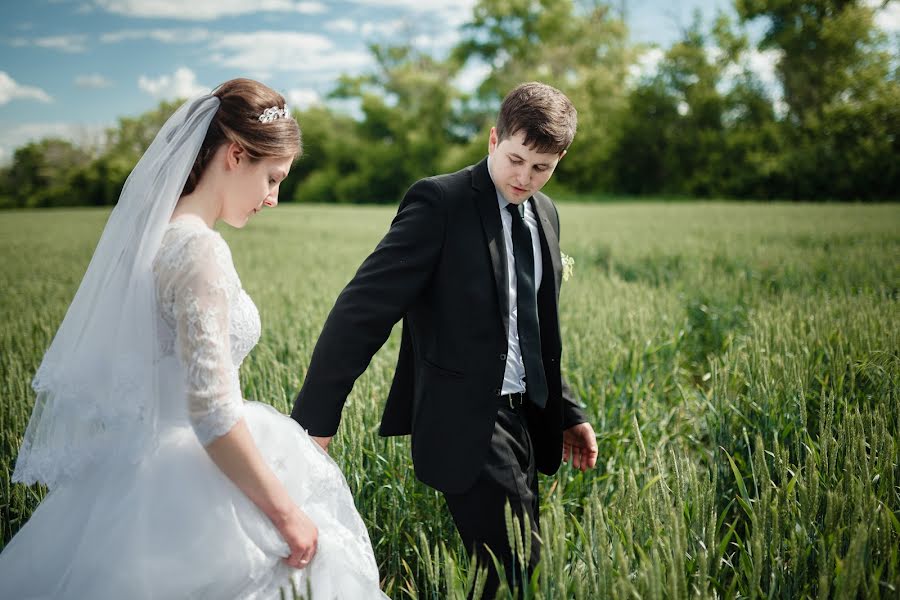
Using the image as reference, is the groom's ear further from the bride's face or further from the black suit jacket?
the black suit jacket

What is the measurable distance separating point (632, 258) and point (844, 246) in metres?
3.27

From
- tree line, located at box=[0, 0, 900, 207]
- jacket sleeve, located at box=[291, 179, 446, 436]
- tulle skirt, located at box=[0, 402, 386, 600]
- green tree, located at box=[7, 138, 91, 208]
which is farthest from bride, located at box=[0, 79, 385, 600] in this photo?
green tree, located at box=[7, 138, 91, 208]

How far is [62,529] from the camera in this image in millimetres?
1483

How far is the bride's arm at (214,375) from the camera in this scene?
1.36 m

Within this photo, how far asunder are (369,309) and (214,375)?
0.59 m

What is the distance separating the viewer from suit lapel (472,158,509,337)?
1.96 metres

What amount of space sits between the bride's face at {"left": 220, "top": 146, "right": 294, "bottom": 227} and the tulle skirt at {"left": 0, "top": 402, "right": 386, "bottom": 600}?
1.92 ft

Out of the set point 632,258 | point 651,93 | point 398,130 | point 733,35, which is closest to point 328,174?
point 398,130

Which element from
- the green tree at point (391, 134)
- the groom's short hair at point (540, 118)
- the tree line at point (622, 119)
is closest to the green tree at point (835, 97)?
the tree line at point (622, 119)

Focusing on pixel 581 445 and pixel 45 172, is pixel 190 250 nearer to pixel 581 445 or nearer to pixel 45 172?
pixel 581 445

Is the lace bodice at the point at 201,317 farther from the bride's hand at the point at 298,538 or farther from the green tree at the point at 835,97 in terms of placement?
the green tree at the point at 835,97

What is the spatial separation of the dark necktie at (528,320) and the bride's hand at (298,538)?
86cm

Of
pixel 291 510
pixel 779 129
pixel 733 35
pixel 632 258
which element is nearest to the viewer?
pixel 291 510

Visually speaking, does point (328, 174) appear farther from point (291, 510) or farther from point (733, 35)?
point (291, 510)
